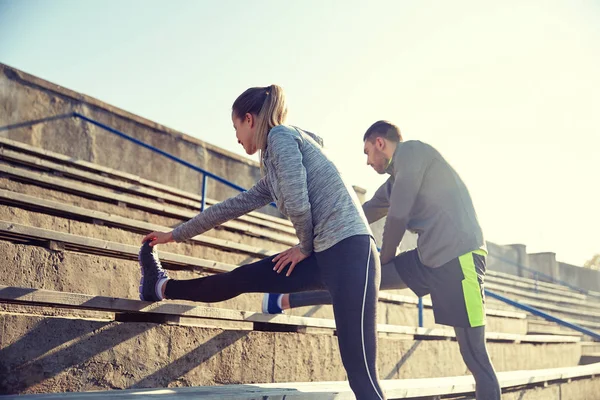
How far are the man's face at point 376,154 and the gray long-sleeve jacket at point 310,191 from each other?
1.03 meters

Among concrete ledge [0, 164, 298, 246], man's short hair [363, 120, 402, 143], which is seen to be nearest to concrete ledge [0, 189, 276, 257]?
concrete ledge [0, 164, 298, 246]

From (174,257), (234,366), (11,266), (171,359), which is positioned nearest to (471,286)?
(234,366)

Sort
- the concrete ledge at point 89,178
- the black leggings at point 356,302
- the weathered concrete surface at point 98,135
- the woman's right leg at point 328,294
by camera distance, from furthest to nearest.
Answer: the weathered concrete surface at point 98,135 < the concrete ledge at point 89,178 < the woman's right leg at point 328,294 < the black leggings at point 356,302

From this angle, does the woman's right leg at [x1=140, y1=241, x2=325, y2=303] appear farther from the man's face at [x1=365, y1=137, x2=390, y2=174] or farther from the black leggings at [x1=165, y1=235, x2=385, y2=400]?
the man's face at [x1=365, y1=137, x2=390, y2=174]

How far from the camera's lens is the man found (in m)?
2.91

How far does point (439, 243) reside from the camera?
3.08m

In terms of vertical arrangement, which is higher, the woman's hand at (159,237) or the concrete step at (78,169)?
the concrete step at (78,169)

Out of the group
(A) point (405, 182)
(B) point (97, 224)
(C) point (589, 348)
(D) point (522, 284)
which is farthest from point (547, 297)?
(B) point (97, 224)

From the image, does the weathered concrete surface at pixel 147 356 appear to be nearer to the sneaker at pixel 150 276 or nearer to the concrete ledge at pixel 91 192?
the sneaker at pixel 150 276

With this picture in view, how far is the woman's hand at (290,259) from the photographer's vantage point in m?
2.36

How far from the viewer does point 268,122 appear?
2363 millimetres

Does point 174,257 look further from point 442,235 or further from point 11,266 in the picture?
point 442,235

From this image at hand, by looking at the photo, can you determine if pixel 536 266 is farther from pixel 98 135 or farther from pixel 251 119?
pixel 251 119

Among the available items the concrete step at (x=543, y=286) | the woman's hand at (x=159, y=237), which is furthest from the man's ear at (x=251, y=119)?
the concrete step at (x=543, y=286)
